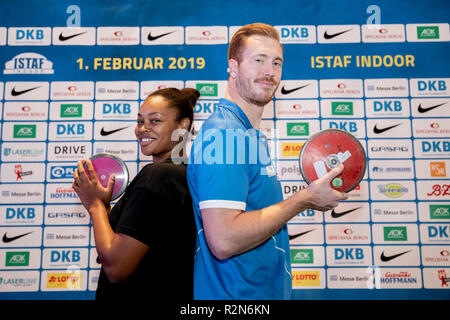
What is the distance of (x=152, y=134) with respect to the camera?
1.50m

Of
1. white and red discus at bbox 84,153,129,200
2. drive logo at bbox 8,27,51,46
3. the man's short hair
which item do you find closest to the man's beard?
the man's short hair

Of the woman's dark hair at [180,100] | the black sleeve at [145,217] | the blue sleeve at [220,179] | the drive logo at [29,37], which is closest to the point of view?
the blue sleeve at [220,179]

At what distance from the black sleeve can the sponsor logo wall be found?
4.61 ft

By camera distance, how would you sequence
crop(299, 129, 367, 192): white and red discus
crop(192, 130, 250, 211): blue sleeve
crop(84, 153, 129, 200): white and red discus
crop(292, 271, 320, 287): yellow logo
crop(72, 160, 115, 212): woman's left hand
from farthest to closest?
1. crop(292, 271, 320, 287): yellow logo
2. crop(84, 153, 129, 200): white and red discus
3. crop(72, 160, 115, 212): woman's left hand
4. crop(299, 129, 367, 192): white and red discus
5. crop(192, 130, 250, 211): blue sleeve

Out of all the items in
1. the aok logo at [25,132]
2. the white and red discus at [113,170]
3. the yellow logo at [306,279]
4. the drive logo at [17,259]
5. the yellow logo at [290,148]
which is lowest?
the yellow logo at [306,279]

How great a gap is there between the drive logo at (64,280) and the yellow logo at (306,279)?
4.71 ft

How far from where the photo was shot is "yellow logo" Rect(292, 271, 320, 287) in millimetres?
2386

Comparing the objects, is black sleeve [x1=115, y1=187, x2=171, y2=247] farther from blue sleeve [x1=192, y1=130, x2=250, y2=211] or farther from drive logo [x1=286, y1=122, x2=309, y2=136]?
drive logo [x1=286, y1=122, x2=309, y2=136]

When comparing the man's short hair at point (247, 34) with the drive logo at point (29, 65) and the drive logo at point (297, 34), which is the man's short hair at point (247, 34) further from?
the drive logo at point (29, 65)

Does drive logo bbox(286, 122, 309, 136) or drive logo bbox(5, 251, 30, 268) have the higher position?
drive logo bbox(286, 122, 309, 136)

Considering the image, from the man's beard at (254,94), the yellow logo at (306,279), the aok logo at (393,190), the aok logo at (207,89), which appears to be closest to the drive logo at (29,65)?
the aok logo at (207,89)

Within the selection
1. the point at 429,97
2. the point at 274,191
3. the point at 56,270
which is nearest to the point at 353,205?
the point at 429,97

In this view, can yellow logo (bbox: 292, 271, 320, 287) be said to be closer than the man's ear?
No

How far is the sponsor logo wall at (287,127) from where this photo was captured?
2398 millimetres
